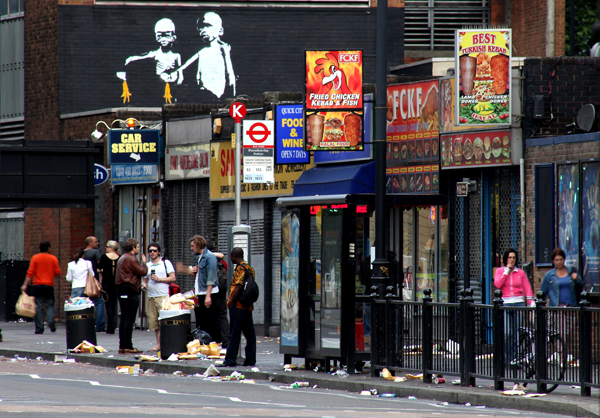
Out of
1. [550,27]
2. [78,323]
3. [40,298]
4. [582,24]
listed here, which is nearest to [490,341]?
[78,323]

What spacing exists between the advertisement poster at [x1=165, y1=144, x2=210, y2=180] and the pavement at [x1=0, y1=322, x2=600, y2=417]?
3994mm

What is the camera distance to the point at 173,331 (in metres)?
17.9

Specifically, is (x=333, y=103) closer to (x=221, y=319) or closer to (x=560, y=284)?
(x=560, y=284)

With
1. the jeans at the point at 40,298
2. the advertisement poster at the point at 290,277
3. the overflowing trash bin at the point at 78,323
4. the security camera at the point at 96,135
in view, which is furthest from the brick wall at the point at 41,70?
the advertisement poster at the point at 290,277

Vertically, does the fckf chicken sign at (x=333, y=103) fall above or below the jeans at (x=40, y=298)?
above

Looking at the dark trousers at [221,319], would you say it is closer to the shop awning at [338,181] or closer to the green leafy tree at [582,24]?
the shop awning at [338,181]

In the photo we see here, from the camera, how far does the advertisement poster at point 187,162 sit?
2522 centimetres

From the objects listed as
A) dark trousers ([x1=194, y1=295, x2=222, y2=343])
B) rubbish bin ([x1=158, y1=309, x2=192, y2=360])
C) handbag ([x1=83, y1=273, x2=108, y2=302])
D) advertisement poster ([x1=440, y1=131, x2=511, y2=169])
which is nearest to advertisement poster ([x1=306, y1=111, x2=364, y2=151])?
advertisement poster ([x1=440, y1=131, x2=511, y2=169])

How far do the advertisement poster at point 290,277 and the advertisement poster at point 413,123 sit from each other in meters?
4.21

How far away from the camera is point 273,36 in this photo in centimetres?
3006

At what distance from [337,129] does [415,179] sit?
157 inches

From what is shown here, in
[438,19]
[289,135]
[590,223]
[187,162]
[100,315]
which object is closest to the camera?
[590,223]

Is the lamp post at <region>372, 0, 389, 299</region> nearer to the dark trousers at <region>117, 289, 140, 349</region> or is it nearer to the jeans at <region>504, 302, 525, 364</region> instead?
the jeans at <region>504, 302, 525, 364</region>

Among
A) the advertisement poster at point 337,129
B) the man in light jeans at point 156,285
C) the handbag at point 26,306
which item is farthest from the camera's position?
the handbag at point 26,306
